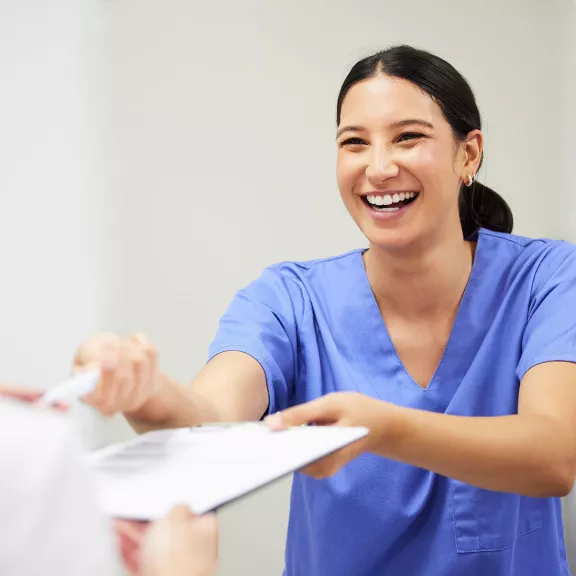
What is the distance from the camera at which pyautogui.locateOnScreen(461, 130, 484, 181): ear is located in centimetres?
115

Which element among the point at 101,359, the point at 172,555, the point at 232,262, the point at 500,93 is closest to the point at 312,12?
the point at 500,93

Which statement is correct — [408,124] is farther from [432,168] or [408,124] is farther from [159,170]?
[159,170]

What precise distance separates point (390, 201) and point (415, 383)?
0.80 feet

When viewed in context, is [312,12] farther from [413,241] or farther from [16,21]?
[413,241]

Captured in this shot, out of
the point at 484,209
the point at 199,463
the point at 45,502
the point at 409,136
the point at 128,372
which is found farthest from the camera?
the point at 484,209

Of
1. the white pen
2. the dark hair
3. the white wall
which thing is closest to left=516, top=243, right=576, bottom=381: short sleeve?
the dark hair

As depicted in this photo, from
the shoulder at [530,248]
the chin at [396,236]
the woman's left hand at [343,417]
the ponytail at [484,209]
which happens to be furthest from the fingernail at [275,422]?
the ponytail at [484,209]

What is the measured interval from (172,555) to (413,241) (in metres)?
0.70

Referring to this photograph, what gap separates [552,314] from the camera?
0.99m

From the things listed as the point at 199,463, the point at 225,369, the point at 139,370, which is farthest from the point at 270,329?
the point at 199,463

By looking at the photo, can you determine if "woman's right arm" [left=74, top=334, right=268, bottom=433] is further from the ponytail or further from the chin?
the ponytail

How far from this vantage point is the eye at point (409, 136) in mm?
1078

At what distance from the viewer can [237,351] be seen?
1.00 meters

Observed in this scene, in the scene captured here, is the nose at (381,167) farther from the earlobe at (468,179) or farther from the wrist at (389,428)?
the wrist at (389,428)
